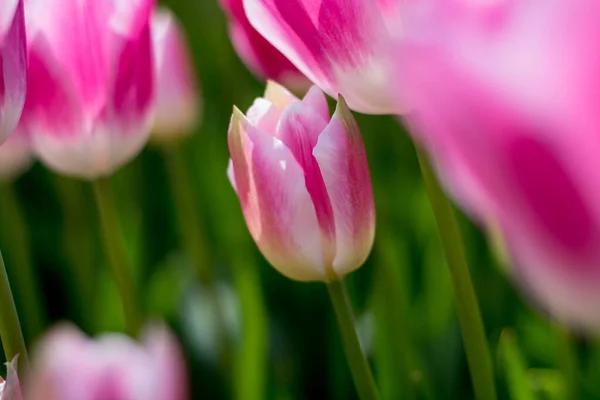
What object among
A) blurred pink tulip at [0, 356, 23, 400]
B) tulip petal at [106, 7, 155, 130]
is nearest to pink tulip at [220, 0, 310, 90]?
tulip petal at [106, 7, 155, 130]

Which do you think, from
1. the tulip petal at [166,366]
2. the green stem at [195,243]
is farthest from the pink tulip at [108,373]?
the green stem at [195,243]

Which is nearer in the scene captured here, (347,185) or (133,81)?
(347,185)

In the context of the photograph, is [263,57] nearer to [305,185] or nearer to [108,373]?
[305,185]

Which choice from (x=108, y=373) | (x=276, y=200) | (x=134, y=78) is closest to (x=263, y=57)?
(x=134, y=78)

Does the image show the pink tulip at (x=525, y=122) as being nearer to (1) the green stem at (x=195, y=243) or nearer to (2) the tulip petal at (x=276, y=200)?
(2) the tulip petal at (x=276, y=200)

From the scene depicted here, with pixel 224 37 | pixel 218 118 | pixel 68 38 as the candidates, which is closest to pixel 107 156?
pixel 68 38
